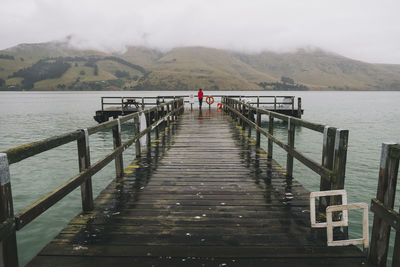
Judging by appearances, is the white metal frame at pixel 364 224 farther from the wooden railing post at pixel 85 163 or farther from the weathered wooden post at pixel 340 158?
the wooden railing post at pixel 85 163

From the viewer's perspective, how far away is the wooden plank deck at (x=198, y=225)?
310 centimetres

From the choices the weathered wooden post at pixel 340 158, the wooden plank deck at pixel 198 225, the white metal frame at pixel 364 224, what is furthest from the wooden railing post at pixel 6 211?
the weathered wooden post at pixel 340 158

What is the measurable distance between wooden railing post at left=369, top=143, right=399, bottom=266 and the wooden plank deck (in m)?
0.18

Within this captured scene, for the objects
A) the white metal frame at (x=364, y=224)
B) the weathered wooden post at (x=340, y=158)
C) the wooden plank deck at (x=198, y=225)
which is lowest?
the wooden plank deck at (x=198, y=225)

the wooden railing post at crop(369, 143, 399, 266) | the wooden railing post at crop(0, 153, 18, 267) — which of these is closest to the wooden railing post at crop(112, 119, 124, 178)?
the wooden railing post at crop(0, 153, 18, 267)

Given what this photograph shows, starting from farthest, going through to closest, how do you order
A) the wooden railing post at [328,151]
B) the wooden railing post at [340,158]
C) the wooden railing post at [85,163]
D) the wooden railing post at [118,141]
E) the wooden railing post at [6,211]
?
the wooden railing post at [118,141], the wooden railing post at [85,163], the wooden railing post at [328,151], the wooden railing post at [340,158], the wooden railing post at [6,211]

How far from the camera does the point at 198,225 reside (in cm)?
387

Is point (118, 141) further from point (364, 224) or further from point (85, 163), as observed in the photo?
point (364, 224)

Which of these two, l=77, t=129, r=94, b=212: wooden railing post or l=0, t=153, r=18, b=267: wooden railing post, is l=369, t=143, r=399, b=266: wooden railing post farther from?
l=77, t=129, r=94, b=212: wooden railing post

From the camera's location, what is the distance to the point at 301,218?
13.4 ft

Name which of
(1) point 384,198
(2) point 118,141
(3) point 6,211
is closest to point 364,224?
(1) point 384,198

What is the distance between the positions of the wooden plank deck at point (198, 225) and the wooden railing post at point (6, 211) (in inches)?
21.5

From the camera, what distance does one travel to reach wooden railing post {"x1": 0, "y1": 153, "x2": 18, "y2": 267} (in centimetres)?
239

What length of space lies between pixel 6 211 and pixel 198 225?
2229mm
